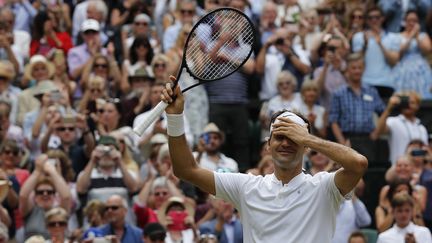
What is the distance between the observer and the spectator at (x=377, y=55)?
62.1 feet

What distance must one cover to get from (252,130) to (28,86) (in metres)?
2.82

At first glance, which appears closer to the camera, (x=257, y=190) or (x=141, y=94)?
(x=257, y=190)

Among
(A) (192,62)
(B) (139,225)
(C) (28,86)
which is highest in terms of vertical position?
(A) (192,62)

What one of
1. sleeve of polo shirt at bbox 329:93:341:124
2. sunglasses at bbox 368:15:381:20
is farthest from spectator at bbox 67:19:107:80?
sunglasses at bbox 368:15:381:20

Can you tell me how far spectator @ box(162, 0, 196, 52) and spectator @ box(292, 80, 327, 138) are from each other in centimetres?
227

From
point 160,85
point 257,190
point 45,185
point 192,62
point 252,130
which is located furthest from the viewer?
point 252,130

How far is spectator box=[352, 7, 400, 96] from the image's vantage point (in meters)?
18.9

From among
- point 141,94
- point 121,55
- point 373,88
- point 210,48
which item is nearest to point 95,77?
point 141,94

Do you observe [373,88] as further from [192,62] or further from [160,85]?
[192,62]

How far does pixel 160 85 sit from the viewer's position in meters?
17.0

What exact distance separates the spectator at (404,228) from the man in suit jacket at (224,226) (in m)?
1.45

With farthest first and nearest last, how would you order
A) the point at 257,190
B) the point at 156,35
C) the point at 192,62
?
the point at 156,35 < the point at 192,62 < the point at 257,190

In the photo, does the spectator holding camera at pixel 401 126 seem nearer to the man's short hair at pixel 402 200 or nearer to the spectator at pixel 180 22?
the man's short hair at pixel 402 200

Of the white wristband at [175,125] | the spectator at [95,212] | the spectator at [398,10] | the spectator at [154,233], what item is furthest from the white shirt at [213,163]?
the white wristband at [175,125]
